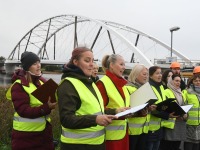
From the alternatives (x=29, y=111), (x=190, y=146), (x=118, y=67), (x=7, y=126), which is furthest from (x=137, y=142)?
(x=7, y=126)

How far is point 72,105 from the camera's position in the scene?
283 cm

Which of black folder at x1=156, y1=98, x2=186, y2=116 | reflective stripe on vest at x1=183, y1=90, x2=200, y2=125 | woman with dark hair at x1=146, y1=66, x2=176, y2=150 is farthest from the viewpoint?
reflective stripe on vest at x1=183, y1=90, x2=200, y2=125

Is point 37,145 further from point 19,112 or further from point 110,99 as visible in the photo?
point 110,99

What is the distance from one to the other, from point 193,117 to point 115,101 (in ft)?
8.51

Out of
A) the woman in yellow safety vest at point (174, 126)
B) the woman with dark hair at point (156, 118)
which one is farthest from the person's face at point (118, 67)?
the woman in yellow safety vest at point (174, 126)

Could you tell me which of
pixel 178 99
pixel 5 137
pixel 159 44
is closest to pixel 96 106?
pixel 178 99

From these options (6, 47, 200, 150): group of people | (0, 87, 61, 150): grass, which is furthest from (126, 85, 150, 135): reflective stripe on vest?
(0, 87, 61, 150): grass

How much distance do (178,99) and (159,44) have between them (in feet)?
145

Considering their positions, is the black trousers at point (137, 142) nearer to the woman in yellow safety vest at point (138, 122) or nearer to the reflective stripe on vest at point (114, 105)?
the woman in yellow safety vest at point (138, 122)

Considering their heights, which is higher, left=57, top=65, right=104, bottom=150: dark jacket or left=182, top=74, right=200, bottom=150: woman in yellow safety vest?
left=57, top=65, right=104, bottom=150: dark jacket

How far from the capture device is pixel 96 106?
9.86 ft

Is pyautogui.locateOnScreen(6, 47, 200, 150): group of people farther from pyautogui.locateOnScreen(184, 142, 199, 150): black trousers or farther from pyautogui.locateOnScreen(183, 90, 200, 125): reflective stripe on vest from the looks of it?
pyautogui.locateOnScreen(184, 142, 199, 150): black trousers

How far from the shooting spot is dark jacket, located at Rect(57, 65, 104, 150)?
2779 millimetres

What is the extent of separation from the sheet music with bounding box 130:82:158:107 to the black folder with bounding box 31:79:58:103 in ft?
3.19
